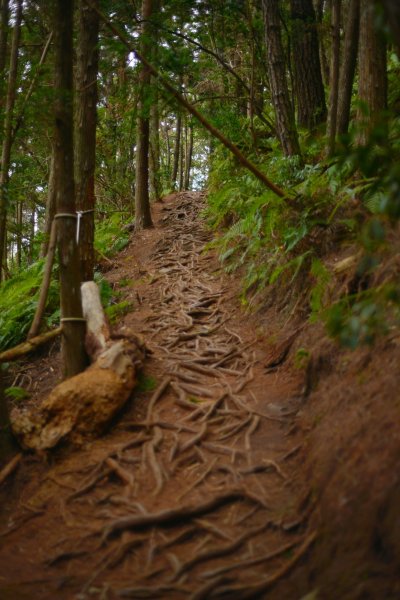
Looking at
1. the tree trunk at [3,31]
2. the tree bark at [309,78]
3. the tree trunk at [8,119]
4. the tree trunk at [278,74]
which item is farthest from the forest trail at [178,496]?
the tree trunk at [3,31]

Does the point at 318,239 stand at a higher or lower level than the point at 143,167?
lower

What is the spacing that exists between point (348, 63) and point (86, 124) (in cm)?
388

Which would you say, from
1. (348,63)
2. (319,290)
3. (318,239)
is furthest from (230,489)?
(348,63)

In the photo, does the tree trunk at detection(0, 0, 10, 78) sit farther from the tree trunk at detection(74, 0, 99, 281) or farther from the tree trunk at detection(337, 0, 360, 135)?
the tree trunk at detection(337, 0, 360, 135)

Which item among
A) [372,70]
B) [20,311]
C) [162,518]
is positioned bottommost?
[162,518]

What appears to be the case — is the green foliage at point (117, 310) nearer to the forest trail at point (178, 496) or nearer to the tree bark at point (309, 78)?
the forest trail at point (178, 496)

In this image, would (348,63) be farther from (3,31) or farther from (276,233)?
(3,31)

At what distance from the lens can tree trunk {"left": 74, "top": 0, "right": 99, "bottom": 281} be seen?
273 inches

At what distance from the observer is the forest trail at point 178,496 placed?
2744 mm

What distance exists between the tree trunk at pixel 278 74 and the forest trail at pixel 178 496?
121 inches

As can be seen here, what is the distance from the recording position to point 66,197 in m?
4.71

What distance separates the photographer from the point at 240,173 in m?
10.7

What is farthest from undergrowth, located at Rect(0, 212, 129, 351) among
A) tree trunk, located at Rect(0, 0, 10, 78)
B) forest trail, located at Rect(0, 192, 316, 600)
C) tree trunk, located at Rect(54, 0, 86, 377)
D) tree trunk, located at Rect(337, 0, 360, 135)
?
tree trunk, located at Rect(337, 0, 360, 135)

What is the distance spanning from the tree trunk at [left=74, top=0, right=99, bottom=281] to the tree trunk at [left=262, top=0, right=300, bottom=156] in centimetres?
258
